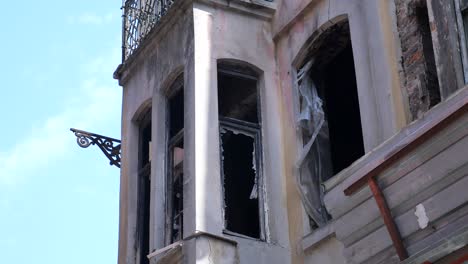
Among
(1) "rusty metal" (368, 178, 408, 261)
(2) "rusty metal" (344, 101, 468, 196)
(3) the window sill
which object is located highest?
(3) the window sill

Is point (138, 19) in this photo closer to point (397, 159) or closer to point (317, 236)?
point (317, 236)

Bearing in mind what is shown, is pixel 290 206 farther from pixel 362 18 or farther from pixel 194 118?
pixel 362 18

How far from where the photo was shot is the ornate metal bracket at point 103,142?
1464cm

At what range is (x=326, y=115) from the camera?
11852 mm

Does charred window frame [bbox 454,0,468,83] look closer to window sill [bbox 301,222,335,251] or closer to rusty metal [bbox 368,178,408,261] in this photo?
rusty metal [bbox 368,178,408,261]

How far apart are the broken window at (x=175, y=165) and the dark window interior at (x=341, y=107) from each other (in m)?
1.84

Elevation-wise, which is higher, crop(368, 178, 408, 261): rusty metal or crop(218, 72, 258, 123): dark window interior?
crop(218, 72, 258, 123): dark window interior

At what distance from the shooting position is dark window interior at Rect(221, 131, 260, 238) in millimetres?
12781

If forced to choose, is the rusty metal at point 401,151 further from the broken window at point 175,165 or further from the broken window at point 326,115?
the broken window at point 175,165

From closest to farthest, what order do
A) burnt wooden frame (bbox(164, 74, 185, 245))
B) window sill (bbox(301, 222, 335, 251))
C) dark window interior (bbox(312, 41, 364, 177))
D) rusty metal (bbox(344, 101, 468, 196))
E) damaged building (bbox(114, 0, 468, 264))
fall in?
rusty metal (bbox(344, 101, 468, 196)), damaged building (bbox(114, 0, 468, 264)), window sill (bbox(301, 222, 335, 251)), burnt wooden frame (bbox(164, 74, 185, 245)), dark window interior (bbox(312, 41, 364, 177))

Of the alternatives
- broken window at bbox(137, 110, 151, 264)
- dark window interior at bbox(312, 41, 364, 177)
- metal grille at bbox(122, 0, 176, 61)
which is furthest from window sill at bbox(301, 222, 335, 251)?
metal grille at bbox(122, 0, 176, 61)

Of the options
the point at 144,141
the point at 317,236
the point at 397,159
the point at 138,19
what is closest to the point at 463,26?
the point at 397,159

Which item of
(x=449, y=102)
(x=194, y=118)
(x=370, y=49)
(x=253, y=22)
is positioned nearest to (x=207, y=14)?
(x=253, y=22)

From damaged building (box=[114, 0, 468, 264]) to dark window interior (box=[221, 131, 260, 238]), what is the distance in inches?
0.8
